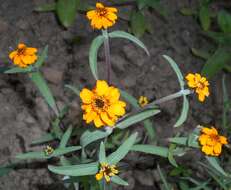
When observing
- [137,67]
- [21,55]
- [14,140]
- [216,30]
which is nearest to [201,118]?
[137,67]

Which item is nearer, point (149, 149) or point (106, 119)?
point (106, 119)

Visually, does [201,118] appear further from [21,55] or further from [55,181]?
[21,55]

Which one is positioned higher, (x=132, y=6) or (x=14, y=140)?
(x=132, y=6)

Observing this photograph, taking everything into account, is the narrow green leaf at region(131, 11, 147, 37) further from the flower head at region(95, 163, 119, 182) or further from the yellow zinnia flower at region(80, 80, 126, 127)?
the flower head at region(95, 163, 119, 182)

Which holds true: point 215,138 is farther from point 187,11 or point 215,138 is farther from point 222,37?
point 187,11

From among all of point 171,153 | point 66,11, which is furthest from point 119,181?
point 66,11

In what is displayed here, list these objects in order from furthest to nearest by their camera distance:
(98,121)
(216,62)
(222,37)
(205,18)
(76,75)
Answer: (205,18) < (222,37) < (216,62) < (76,75) < (98,121)
